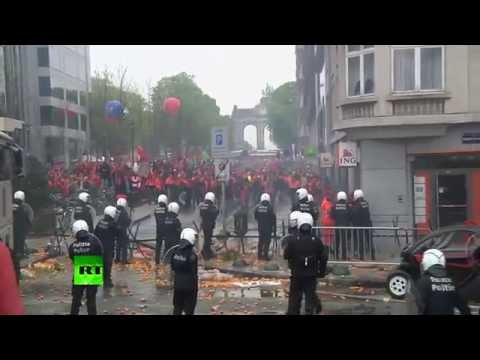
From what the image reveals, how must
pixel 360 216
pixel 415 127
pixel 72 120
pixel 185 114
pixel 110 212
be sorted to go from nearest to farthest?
1. pixel 110 212
2. pixel 360 216
3. pixel 415 127
4. pixel 72 120
5. pixel 185 114

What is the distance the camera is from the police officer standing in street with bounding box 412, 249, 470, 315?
21.1ft

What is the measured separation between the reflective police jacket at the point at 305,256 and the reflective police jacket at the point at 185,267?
4.88 ft

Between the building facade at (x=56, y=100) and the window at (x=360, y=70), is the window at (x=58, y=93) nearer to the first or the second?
the building facade at (x=56, y=100)

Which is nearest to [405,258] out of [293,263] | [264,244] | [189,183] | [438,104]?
[293,263]

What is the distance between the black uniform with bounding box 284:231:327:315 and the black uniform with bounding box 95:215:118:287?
17.2 feet

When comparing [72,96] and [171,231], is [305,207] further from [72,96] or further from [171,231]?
[72,96]

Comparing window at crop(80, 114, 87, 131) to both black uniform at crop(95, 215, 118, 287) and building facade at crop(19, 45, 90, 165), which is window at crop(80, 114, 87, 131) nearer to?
building facade at crop(19, 45, 90, 165)

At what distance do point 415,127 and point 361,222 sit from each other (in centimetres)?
315

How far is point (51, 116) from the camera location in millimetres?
60438

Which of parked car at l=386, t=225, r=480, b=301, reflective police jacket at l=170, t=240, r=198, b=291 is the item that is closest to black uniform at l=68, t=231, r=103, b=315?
reflective police jacket at l=170, t=240, r=198, b=291

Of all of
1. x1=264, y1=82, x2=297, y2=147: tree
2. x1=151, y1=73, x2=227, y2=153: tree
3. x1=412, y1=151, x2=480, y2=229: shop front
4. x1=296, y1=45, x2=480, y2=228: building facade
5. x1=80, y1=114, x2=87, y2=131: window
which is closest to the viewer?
x1=296, y1=45, x2=480, y2=228: building facade

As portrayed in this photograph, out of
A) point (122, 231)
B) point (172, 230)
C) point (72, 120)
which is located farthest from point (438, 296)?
point (72, 120)
